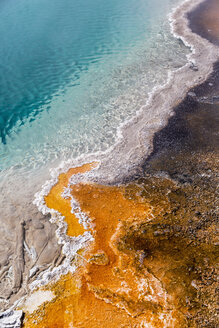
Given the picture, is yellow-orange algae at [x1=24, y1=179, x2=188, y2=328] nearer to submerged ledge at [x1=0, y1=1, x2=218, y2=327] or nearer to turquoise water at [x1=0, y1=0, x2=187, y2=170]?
submerged ledge at [x1=0, y1=1, x2=218, y2=327]

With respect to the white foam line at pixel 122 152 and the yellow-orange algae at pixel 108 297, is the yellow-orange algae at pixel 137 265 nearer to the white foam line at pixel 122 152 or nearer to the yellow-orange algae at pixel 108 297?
the yellow-orange algae at pixel 108 297

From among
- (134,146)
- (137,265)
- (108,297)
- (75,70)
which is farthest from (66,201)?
(75,70)

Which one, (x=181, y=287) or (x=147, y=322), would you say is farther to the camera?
(x=181, y=287)

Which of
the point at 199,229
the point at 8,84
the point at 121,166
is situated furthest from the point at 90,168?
the point at 8,84

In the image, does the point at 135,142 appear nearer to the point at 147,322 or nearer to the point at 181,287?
the point at 181,287

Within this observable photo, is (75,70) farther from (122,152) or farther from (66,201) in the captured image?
(66,201)
